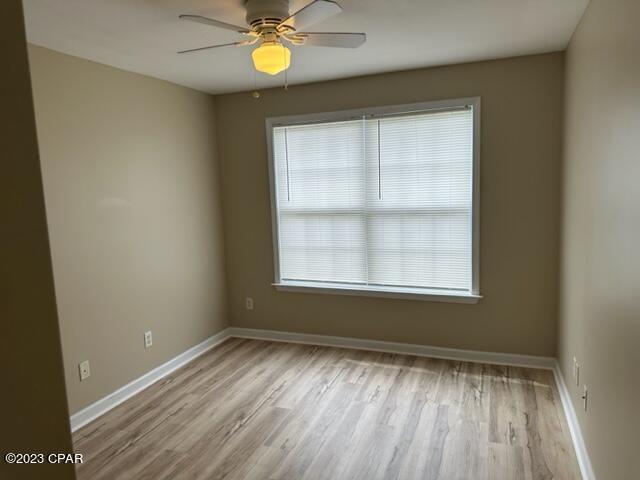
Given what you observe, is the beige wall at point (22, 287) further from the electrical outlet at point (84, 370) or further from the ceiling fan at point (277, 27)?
the electrical outlet at point (84, 370)

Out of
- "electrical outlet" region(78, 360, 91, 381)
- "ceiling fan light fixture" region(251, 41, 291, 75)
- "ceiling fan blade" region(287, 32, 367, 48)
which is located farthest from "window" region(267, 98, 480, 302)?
"electrical outlet" region(78, 360, 91, 381)

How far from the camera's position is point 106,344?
3043mm

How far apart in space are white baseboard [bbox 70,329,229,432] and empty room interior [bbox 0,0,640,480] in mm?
15

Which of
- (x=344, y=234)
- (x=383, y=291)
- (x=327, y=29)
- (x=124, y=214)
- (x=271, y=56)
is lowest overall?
(x=383, y=291)

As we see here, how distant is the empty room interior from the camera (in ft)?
6.98

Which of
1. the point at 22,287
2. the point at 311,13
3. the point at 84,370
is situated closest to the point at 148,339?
the point at 84,370

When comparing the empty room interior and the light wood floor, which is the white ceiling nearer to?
the empty room interior

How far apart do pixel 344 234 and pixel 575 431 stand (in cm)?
221

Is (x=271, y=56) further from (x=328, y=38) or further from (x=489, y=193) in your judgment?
(x=489, y=193)

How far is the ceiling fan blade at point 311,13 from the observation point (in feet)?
5.97

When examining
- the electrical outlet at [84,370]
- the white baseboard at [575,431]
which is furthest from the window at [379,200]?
the electrical outlet at [84,370]

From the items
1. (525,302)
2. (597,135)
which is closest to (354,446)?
(525,302)

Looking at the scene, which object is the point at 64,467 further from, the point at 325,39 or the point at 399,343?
the point at 399,343

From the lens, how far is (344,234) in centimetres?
391
